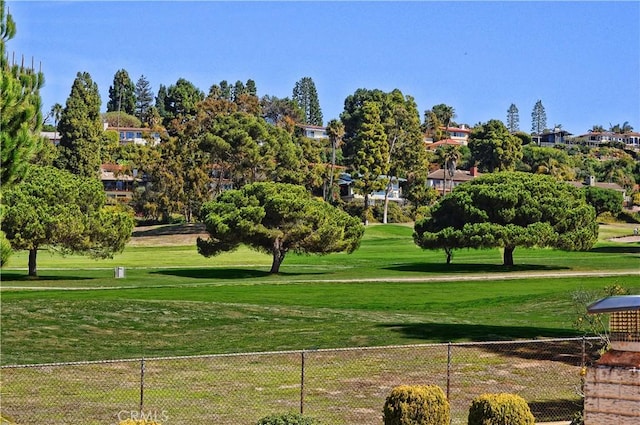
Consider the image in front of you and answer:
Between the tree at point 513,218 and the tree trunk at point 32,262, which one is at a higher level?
the tree at point 513,218

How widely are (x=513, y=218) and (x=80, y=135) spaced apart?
5823 centimetres

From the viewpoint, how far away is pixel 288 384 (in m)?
24.3

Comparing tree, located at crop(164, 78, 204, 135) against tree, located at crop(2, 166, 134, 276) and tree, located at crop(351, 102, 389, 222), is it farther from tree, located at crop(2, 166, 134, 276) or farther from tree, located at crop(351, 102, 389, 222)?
tree, located at crop(2, 166, 134, 276)

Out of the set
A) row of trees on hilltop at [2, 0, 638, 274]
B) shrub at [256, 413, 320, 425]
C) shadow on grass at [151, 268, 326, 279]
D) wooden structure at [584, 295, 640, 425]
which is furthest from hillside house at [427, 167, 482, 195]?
wooden structure at [584, 295, 640, 425]

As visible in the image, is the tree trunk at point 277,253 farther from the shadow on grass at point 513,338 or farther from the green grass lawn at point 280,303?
the shadow on grass at point 513,338

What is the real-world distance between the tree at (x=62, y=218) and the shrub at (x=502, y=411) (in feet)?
159

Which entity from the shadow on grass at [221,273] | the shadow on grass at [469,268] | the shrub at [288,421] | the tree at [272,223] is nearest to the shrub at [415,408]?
the shrub at [288,421]

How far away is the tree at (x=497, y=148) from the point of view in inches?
5635

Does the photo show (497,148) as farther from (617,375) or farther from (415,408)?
(617,375)

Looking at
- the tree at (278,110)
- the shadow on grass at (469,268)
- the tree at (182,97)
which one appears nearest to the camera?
the shadow on grass at (469,268)

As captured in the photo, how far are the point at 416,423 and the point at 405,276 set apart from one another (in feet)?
172

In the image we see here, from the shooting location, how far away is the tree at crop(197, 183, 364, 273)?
6975cm

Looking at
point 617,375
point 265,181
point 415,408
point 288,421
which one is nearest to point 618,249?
point 265,181

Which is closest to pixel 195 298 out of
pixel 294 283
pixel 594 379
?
pixel 294 283
